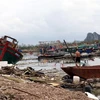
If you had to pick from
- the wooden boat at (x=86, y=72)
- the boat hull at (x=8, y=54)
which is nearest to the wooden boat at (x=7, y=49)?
the boat hull at (x=8, y=54)

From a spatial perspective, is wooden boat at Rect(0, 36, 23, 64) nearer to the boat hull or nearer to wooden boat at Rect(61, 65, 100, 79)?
the boat hull

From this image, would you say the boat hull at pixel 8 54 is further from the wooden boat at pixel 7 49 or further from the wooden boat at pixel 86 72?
the wooden boat at pixel 86 72

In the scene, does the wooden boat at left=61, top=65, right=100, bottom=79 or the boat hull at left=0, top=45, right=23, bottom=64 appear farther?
the boat hull at left=0, top=45, right=23, bottom=64

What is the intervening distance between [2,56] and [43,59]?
21.6m

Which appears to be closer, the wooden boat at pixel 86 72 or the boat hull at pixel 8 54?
the wooden boat at pixel 86 72

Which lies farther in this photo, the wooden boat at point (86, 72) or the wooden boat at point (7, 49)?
the wooden boat at point (7, 49)

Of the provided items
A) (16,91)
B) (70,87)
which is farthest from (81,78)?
(16,91)

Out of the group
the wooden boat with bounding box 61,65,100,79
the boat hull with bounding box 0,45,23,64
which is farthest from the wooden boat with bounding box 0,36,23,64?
the wooden boat with bounding box 61,65,100,79

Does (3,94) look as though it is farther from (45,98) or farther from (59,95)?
(59,95)

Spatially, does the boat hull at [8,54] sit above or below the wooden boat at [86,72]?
above

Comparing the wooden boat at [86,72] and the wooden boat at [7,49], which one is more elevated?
the wooden boat at [7,49]

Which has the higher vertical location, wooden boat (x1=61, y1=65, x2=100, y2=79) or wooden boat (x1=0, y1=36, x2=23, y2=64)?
wooden boat (x1=0, y1=36, x2=23, y2=64)

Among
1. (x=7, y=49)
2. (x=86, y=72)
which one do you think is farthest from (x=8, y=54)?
(x=86, y=72)

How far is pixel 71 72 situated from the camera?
61.8ft
